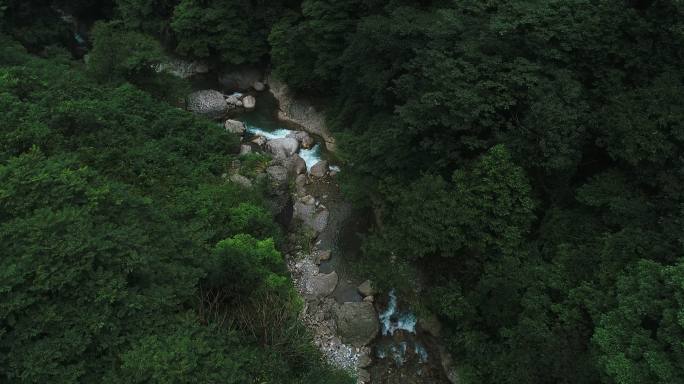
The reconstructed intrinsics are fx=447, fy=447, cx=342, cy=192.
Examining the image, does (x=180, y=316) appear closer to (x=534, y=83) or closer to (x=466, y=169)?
(x=466, y=169)

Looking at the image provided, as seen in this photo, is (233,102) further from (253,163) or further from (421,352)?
(421,352)

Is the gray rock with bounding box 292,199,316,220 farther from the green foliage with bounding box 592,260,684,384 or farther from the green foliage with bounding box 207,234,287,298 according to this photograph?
the green foliage with bounding box 592,260,684,384

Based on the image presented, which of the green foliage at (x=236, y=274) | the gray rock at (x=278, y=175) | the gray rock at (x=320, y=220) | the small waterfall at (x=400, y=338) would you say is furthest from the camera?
the gray rock at (x=278, y=175)

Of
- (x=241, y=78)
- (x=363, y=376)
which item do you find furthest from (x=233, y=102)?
(x=363, y=376)

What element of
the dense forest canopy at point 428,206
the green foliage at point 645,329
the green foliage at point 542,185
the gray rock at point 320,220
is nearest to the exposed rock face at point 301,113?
the dense forest canopy at point 428,206

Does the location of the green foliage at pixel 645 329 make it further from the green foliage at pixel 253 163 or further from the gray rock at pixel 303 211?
the green foliage at pixel 253 163

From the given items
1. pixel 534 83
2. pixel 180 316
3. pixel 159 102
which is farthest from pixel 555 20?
pixel 159 102
